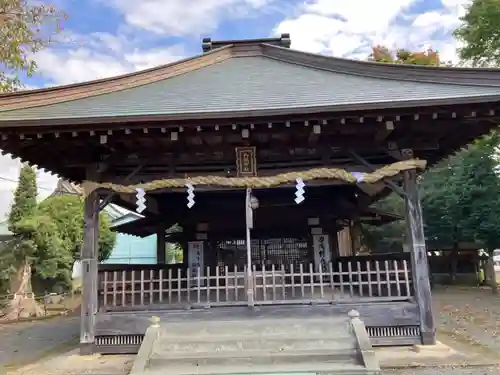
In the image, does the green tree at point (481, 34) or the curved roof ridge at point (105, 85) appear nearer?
the curved roof ridge at point (105, 85)

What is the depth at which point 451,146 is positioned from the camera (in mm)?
7844

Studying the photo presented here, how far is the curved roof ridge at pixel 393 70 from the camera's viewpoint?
21.2 ft

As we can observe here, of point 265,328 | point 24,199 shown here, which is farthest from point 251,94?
point 24,199

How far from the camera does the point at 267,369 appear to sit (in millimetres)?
5363

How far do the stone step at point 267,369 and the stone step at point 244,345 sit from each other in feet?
0.82

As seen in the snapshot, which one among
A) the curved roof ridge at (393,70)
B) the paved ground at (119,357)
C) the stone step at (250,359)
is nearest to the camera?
the stone step at (250,359)

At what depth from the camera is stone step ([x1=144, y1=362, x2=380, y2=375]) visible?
5270 mm

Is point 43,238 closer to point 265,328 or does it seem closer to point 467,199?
point 265,328

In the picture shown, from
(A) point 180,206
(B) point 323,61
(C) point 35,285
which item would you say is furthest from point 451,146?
(C) point 35,285

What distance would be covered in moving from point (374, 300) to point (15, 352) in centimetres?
692

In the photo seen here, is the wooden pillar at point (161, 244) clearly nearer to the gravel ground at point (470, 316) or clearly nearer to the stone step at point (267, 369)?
the stone step at point (267, 369)

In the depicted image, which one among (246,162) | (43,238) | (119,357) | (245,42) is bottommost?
(119,357)

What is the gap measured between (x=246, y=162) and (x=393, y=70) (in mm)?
3360

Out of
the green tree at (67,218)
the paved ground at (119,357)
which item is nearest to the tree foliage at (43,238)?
the green tree at (67,218)
